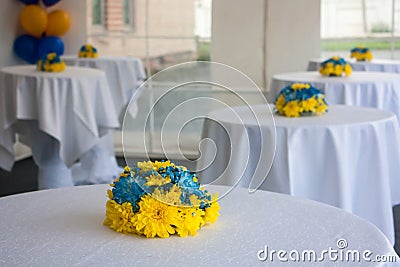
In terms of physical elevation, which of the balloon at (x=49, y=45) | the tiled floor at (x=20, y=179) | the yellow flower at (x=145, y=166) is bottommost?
the tiled floor at (x=20, y=179)

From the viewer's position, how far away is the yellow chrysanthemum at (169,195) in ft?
4.93

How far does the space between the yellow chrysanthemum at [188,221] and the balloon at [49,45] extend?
18.5 feet

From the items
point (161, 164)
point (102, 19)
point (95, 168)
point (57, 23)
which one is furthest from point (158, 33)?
point (161, 164)

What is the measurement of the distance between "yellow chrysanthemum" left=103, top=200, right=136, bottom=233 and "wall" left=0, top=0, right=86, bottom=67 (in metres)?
5.49

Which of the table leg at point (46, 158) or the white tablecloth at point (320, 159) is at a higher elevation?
the white tablecloth at point (320, 159)

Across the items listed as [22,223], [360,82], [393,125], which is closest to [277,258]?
[22,223]

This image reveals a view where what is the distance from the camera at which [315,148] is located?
2.99 metres

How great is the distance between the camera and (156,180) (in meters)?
1.53

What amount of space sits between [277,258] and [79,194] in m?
0.70

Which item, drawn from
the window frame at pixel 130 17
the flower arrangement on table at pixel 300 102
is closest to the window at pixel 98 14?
the window frame at pixel 130 17

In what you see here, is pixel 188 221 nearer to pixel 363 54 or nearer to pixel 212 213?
pixel 212 213

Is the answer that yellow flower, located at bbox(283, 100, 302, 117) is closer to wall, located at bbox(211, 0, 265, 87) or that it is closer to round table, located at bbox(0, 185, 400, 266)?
round table, located at bbox(0, 185, 400, 266)

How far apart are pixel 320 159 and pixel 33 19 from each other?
4.56m

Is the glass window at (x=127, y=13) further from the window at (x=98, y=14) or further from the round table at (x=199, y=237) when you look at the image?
the round table at (x=199, y=237)
